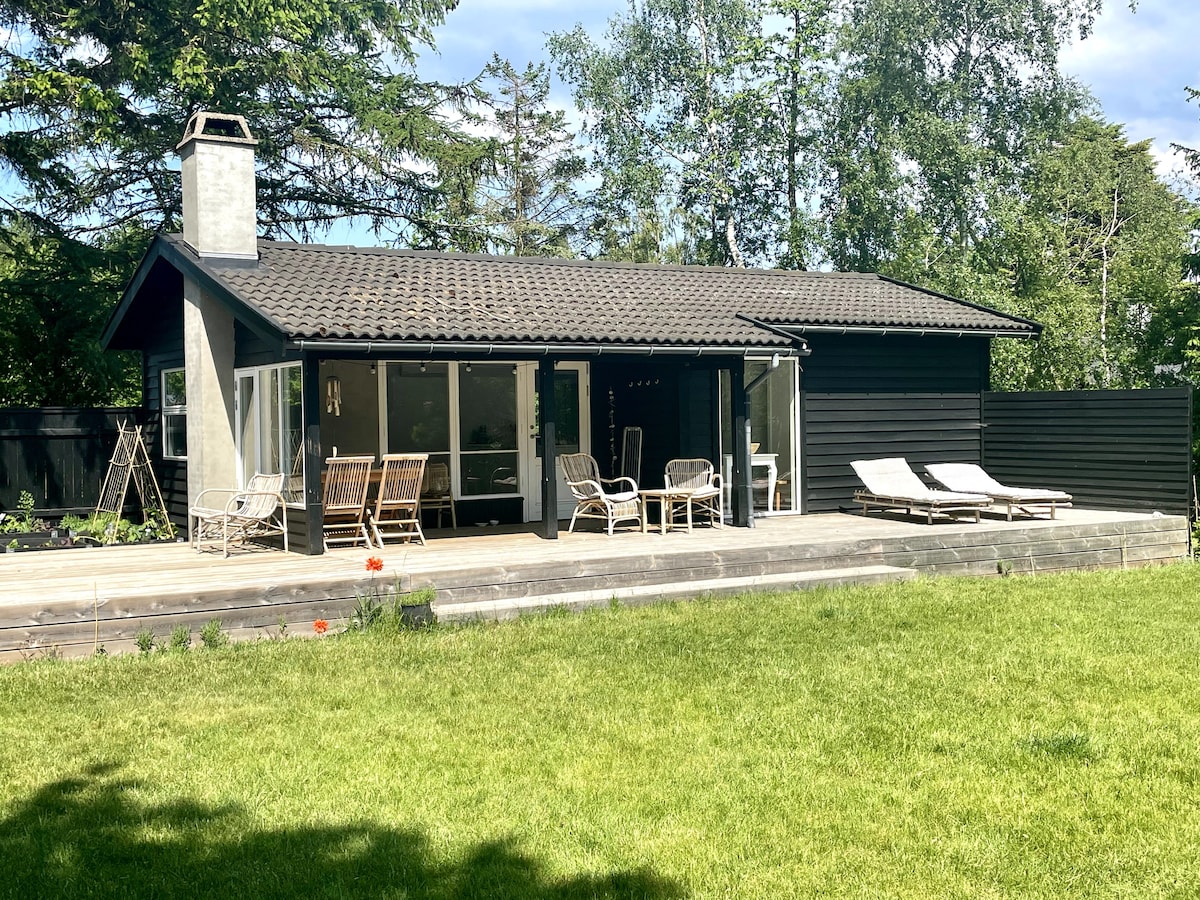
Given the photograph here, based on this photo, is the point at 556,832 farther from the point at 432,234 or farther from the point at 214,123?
the point at 432,234

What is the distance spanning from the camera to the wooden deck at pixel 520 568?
7.30 metres

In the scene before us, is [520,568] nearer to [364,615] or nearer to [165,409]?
[364,615]

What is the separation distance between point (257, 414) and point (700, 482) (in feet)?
15.1

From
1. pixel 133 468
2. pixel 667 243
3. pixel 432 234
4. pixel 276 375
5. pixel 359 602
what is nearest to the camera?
pixel 359 602

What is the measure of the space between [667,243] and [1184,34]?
24316 millimetres

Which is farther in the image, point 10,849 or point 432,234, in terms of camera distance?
point 432,234

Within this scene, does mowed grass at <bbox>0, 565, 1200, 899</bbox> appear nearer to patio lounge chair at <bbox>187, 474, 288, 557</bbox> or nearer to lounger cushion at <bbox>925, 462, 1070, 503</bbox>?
patio lounge chair at <bbox>187, 474, 288, 557</bbox>

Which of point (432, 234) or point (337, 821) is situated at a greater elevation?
point (432, 234)

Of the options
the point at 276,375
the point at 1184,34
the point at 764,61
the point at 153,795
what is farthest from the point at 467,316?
the point at 1184,34

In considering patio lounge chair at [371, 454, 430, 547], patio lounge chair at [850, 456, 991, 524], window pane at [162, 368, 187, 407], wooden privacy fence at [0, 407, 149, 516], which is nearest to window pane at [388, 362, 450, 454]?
patio lounge chair at [371, 454, 430, 547]

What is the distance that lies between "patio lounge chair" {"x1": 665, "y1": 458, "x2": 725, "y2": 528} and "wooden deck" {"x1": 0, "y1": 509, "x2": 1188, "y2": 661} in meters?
0.49

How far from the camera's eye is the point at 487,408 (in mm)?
12891

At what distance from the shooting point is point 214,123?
13.3 meters

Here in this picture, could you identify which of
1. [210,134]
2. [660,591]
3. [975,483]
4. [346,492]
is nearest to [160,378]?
[210,134]
